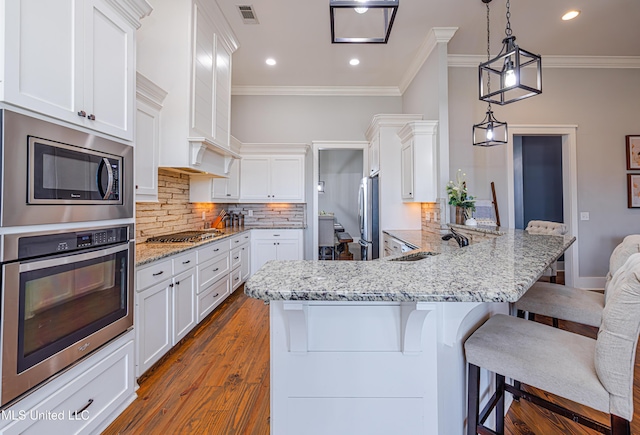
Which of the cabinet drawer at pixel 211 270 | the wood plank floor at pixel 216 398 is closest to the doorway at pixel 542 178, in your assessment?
the wood plank floor at pixel 216 398

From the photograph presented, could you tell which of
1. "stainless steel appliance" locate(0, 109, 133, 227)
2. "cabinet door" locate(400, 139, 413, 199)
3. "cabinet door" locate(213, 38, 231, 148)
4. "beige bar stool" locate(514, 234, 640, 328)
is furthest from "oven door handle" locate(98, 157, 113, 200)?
"cabinet door" locate(400, 139, 413, 199)

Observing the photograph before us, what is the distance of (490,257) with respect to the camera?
1.17 meters

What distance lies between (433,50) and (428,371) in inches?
139

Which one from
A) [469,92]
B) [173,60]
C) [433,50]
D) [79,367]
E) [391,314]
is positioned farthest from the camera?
[469,92]

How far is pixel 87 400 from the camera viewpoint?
137cm

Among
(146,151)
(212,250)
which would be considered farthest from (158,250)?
(146,151)

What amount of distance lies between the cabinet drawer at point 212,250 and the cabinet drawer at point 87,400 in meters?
1.07

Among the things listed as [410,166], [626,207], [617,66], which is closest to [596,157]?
[626,207]

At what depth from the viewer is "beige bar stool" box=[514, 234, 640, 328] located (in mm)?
1478

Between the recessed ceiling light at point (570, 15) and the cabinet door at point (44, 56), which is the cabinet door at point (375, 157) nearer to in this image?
the recessed ceiling light at point (570, 15)

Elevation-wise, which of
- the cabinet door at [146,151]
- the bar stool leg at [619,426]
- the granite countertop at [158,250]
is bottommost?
the bar stool leg at [619,426]

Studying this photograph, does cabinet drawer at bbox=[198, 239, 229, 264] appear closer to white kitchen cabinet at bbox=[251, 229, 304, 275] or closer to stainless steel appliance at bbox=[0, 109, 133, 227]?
white kitchen cabinet at bbox=[251, 229, 304, 275]

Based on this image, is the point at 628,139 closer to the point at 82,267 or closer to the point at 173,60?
the point at 173,60

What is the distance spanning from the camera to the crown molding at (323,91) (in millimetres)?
4625
